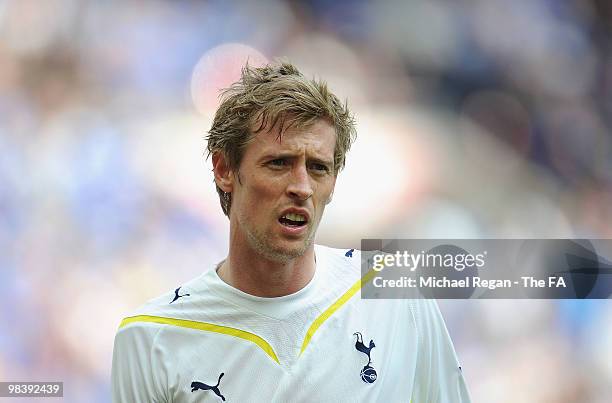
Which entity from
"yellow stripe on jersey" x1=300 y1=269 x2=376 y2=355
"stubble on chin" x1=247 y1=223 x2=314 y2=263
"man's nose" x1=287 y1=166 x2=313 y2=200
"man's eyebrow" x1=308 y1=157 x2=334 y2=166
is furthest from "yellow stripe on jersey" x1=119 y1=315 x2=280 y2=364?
"man's eyebrow" x1=308 y1=157 x2=334 y2=166

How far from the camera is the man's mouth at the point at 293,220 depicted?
7.18ft

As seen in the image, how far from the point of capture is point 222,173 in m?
2.50

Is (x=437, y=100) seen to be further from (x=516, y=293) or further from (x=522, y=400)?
(x=522, y=400)

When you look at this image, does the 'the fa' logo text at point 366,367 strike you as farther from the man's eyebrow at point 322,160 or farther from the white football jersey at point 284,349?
the man's eyebrow at point 322,160

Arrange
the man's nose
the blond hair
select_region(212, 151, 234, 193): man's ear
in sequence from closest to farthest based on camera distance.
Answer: the man's nose
the blond hair
select_region(212, 151, 234, 193): man's ear

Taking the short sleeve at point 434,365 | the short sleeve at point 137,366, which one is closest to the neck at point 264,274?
the short sleeve at point 137,366

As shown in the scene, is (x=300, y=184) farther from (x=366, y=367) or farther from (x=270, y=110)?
(x=366, y=367)

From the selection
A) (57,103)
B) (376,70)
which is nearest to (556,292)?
(376,70)

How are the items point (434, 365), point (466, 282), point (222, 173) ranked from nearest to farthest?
point (434, 365)
point (222, 173)
point (466, 282)

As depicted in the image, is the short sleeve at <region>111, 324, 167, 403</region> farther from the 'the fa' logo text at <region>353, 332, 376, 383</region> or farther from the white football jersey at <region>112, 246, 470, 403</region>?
the 'the fa' logo text at <region>353, 332, 376, 383</region>

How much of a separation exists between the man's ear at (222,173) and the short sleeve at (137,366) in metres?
0.56

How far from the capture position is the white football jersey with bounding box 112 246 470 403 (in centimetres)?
223

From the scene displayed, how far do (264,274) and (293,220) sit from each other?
25 cm

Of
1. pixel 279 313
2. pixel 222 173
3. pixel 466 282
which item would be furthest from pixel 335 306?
pixel 466 282
